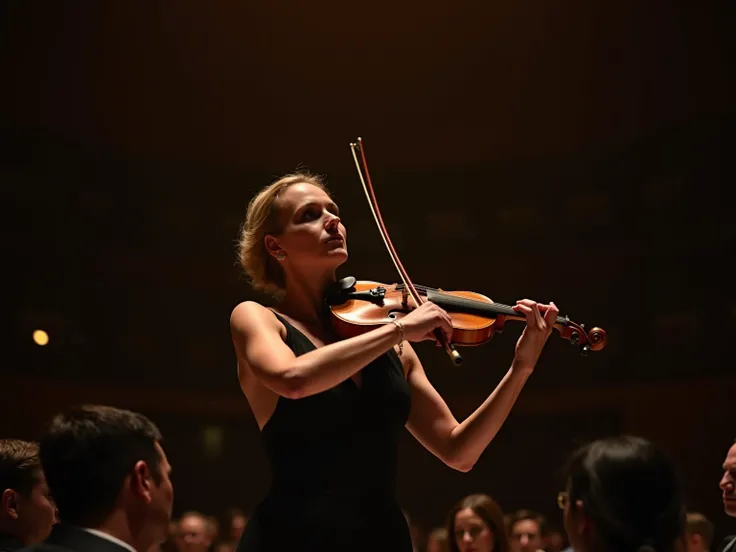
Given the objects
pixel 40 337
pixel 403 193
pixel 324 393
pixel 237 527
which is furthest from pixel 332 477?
pixel 403 193

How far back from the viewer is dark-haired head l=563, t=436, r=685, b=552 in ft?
4.06

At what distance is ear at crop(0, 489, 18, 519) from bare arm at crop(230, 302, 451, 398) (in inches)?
20.9

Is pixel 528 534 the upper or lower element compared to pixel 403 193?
lower

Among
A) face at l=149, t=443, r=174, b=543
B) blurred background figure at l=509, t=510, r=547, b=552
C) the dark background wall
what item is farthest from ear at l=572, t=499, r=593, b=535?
the dark background wall

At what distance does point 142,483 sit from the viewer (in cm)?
136

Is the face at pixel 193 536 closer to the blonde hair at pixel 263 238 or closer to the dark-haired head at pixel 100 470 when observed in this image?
the blonde hair at pixel 263 238

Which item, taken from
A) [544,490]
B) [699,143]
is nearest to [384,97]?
[699,143]

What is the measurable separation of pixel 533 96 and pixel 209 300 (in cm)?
308

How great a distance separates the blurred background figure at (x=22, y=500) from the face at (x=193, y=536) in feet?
10.7

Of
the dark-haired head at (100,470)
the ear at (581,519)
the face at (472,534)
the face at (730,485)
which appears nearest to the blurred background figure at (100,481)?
the dark-haired head at (100,470)

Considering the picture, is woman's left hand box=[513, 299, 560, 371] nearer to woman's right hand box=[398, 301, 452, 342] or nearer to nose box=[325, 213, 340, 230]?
→ woman's right hand box=[398, 301, 452, 342]

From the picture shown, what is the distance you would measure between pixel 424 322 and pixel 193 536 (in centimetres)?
361

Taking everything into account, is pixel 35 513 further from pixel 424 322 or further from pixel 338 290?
pixel 424 322

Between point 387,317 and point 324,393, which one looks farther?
point 387,317
